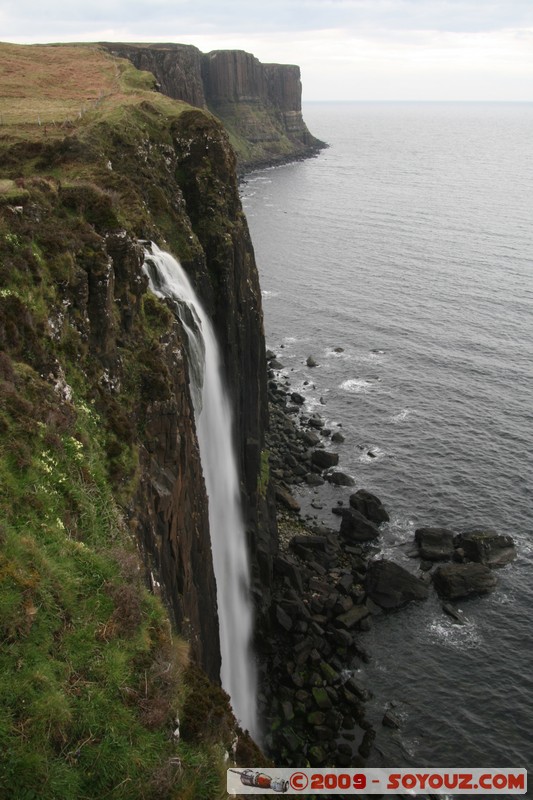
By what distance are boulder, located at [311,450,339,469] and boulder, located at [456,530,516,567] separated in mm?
16158

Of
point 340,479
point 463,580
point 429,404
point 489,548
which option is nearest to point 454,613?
point 463,580

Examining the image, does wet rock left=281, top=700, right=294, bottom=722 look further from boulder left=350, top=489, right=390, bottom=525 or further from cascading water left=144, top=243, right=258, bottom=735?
boulder left=350, top=489, right=390, bottom=525

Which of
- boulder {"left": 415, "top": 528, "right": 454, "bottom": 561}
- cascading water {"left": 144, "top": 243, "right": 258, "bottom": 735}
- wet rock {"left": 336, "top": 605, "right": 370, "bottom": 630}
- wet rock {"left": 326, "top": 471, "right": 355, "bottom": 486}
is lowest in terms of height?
wet rock {"left": 336, "top": 605, "right": 370, "bottom": 630}

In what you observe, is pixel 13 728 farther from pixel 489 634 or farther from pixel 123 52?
pixel 123 52

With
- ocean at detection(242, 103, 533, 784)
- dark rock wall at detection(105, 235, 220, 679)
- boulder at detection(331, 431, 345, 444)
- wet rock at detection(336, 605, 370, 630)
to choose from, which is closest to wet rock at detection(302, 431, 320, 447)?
boulder at detection(331, 431, 345, 444)

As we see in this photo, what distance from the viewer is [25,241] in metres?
24.2

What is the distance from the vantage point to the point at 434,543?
180 ft

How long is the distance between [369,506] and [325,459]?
9014 mm

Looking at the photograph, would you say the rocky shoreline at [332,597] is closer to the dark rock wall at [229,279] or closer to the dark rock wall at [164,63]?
the dark rock wall at [229,279]

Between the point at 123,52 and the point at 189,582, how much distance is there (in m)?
172

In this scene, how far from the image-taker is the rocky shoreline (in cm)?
3881

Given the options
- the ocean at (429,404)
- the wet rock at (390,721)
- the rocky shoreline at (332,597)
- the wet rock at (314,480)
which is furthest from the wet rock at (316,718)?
the wet rock at (314,480)

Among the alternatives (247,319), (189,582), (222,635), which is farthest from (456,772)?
(247,319)

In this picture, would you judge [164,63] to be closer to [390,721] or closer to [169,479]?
[169,479]
